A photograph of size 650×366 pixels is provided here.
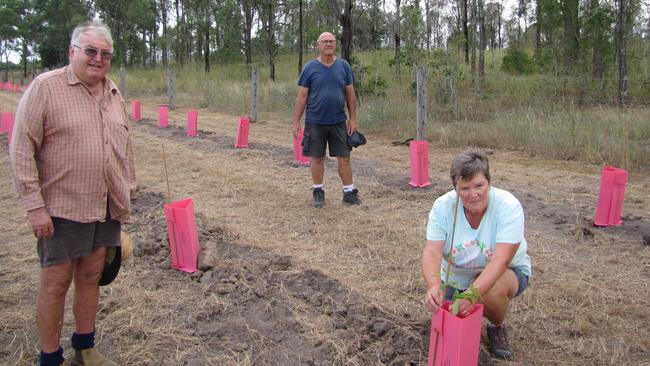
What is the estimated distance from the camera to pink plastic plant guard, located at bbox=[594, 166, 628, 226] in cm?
473

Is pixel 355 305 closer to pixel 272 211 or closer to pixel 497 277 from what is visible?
pixel 497 277

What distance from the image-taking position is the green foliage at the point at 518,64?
656 inches

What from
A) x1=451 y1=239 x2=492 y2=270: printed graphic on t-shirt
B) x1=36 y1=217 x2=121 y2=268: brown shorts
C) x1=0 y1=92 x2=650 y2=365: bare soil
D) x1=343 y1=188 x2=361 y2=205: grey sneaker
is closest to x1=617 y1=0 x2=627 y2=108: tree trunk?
x1=0 y1=92 x2=650 y2=365: bare soil

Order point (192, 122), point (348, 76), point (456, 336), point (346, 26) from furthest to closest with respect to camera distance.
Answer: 1. point (346, 26)
2. point (192, 122)
3. point (348, 76)
4. point (456, 336)

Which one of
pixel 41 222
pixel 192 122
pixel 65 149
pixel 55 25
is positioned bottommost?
pixel 41 222

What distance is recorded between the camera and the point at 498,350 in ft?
9.12

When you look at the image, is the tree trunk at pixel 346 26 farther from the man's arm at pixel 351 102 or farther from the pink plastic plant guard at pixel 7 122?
the pink plastic plant guard at pixel 7 122

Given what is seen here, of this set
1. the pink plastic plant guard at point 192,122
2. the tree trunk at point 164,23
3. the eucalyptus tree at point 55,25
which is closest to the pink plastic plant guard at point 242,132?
the pink plastic plant guard at point 192,122

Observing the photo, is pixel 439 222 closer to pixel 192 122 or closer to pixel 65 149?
pixel 65 149

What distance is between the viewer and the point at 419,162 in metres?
6.38

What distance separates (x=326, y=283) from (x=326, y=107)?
226 cm

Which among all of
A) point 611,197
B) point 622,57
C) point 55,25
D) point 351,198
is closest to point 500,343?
point 611,197

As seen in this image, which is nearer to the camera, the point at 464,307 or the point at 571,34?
the point at 464,307

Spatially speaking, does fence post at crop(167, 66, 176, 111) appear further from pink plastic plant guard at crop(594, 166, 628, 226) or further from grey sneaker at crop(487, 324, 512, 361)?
grey sneaker at crop(487, 324, 512, 361)
